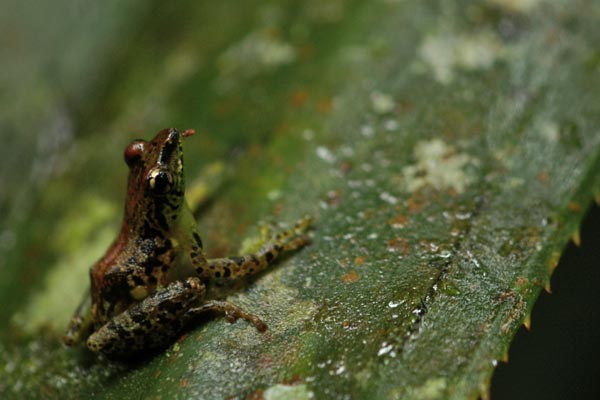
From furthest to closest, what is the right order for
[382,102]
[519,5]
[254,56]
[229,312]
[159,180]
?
[254,56], [519,5], [382,102], [159,180], [229,312]

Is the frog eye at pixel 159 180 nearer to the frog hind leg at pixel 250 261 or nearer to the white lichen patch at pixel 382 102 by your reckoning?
the frog hind leg at pixel 250 261

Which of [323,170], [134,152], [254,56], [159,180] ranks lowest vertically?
[323,170]

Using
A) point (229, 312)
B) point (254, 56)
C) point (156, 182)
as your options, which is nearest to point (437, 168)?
point (229, 312)

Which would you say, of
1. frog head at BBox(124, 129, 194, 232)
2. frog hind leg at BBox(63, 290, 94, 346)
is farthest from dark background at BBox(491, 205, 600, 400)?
frog hind leg at BBox(63, 290, 94, 346)

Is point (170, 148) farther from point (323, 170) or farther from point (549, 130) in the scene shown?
point (549, 130)

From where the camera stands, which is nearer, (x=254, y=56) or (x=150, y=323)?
(x=150, y=323)
